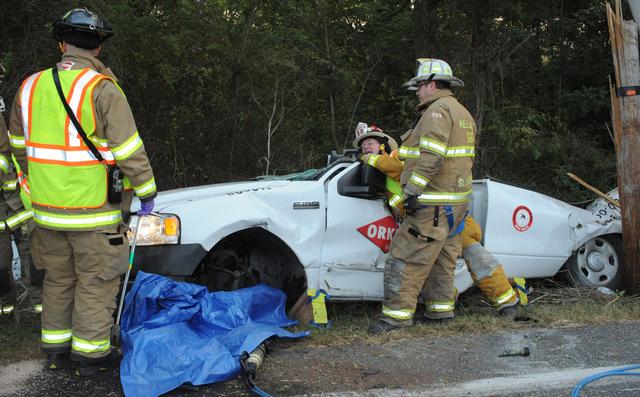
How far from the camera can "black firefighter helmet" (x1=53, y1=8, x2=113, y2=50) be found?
12.3 ft

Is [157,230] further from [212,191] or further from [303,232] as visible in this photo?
[303,232]

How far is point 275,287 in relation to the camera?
5117mm

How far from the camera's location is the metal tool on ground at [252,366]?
11.8 feet

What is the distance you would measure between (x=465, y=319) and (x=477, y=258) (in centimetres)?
62

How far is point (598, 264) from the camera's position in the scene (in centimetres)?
638

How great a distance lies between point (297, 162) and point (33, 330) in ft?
20.5

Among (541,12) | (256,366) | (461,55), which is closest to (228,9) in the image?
(461,55)

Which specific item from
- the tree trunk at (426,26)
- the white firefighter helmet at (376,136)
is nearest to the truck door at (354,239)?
the white firefighter helmet at (376,136)

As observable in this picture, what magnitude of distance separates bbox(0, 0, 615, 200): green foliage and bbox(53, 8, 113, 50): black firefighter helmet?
4.46 metres

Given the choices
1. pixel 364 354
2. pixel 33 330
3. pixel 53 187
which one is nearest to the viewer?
pixel 53 187

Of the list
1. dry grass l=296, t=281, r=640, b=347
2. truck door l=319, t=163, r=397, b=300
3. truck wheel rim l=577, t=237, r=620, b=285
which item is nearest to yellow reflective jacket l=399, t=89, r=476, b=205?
truck door l=319, t=163, r=397, b=300

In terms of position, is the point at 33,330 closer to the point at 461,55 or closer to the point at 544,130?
the point at 461,55

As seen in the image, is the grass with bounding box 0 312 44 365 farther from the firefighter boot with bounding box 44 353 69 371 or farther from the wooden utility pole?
the wooden utility pole

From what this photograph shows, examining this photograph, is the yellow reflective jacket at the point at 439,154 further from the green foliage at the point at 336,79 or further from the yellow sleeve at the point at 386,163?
the green foliage at the point at 336,79
